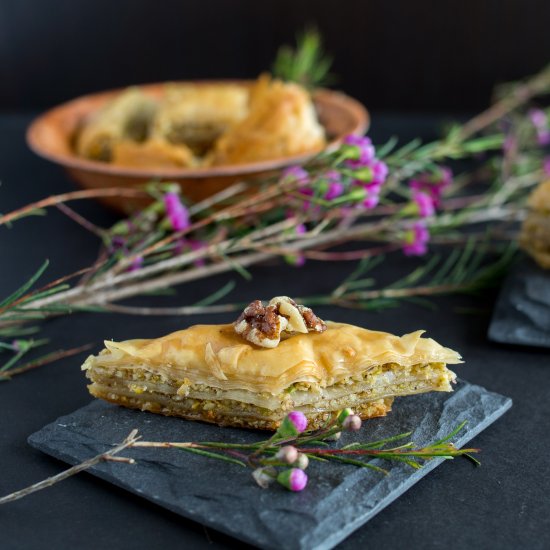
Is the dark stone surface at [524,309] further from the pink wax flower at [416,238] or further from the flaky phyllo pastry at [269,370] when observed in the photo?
the flaky phyllo pastry at [269,370]

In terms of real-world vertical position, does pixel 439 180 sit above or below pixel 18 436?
above

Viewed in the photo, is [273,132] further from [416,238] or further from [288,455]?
[288,455]

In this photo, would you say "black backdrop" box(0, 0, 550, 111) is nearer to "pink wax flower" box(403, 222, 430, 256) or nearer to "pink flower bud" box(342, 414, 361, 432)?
"pink wax flower" box(403, 222, 430, 256)

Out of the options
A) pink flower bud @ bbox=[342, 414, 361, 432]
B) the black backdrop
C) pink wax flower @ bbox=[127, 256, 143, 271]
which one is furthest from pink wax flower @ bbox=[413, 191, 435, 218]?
the black backdrop

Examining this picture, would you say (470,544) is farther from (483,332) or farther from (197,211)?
(197,211)

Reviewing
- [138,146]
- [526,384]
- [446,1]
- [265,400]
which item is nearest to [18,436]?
[265,400]

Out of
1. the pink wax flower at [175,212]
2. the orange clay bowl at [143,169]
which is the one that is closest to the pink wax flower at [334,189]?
the orange clay bowl at [143,169]
